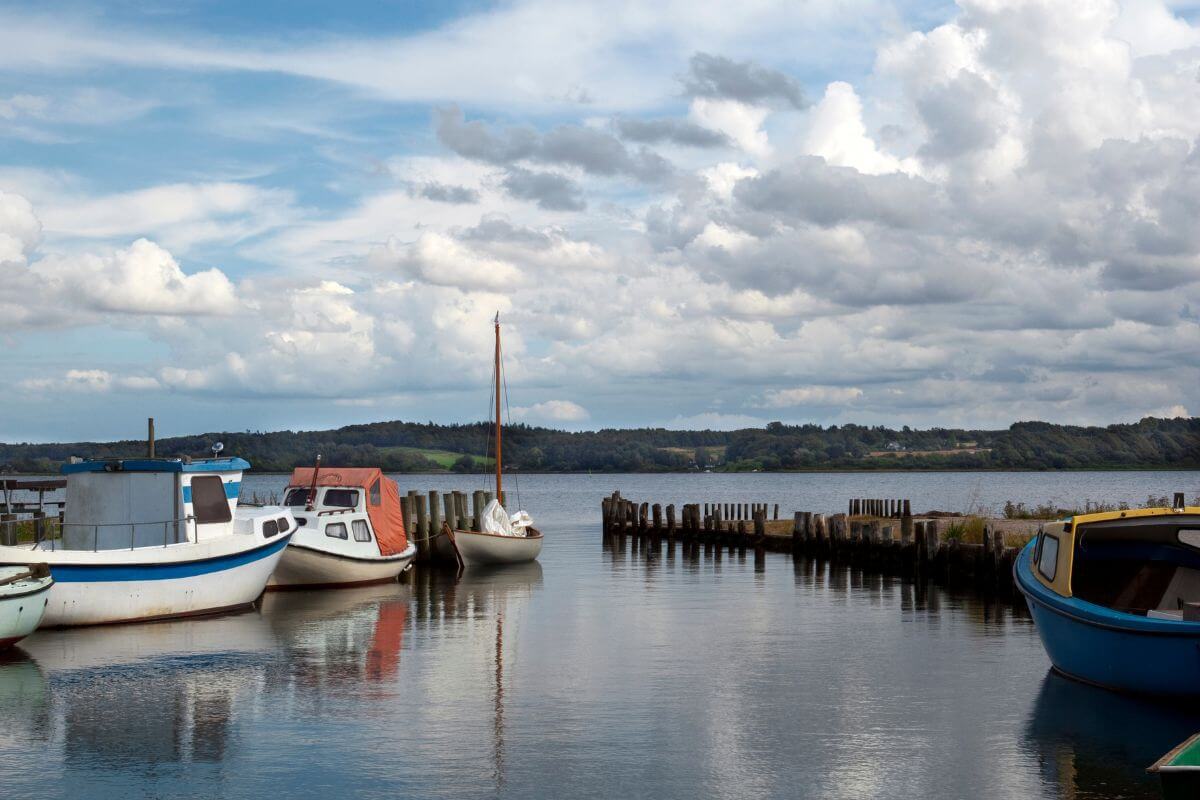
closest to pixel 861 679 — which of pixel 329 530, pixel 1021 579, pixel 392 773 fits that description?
pixel 1021 579

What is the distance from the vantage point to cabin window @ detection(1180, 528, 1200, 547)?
21.0 m

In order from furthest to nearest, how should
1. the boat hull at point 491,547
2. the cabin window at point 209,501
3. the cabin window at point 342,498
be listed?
the boat hull at point 491,547 < the cabin window at point 342,498 < the cabin window at point 209,501

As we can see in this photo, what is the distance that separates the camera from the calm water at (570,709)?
14180mm

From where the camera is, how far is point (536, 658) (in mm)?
22969

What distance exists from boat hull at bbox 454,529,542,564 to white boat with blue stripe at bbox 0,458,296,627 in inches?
497

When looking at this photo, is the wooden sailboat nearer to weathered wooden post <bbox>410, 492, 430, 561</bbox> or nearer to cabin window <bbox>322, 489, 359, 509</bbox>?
weathered wooden post <bbox>410, 492, 430, 561</bbox>

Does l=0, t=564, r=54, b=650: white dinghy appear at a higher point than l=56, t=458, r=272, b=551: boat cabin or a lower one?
lower

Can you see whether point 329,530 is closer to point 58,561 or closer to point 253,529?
point 253,529

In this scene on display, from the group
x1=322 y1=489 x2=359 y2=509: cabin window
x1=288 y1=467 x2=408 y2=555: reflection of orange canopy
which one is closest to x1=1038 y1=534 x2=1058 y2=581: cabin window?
x1=288 y1=467 x2=408 y2=555: reflection of orange canopy

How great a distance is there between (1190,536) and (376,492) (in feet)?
72.5

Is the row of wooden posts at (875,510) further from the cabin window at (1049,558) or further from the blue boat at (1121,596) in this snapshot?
the cabin window at (1049,558)

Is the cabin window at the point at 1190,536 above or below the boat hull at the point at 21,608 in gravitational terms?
above

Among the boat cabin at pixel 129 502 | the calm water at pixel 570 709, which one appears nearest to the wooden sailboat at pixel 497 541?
the calm water at pixel 570 709

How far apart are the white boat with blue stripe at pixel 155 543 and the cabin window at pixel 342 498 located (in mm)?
5243
